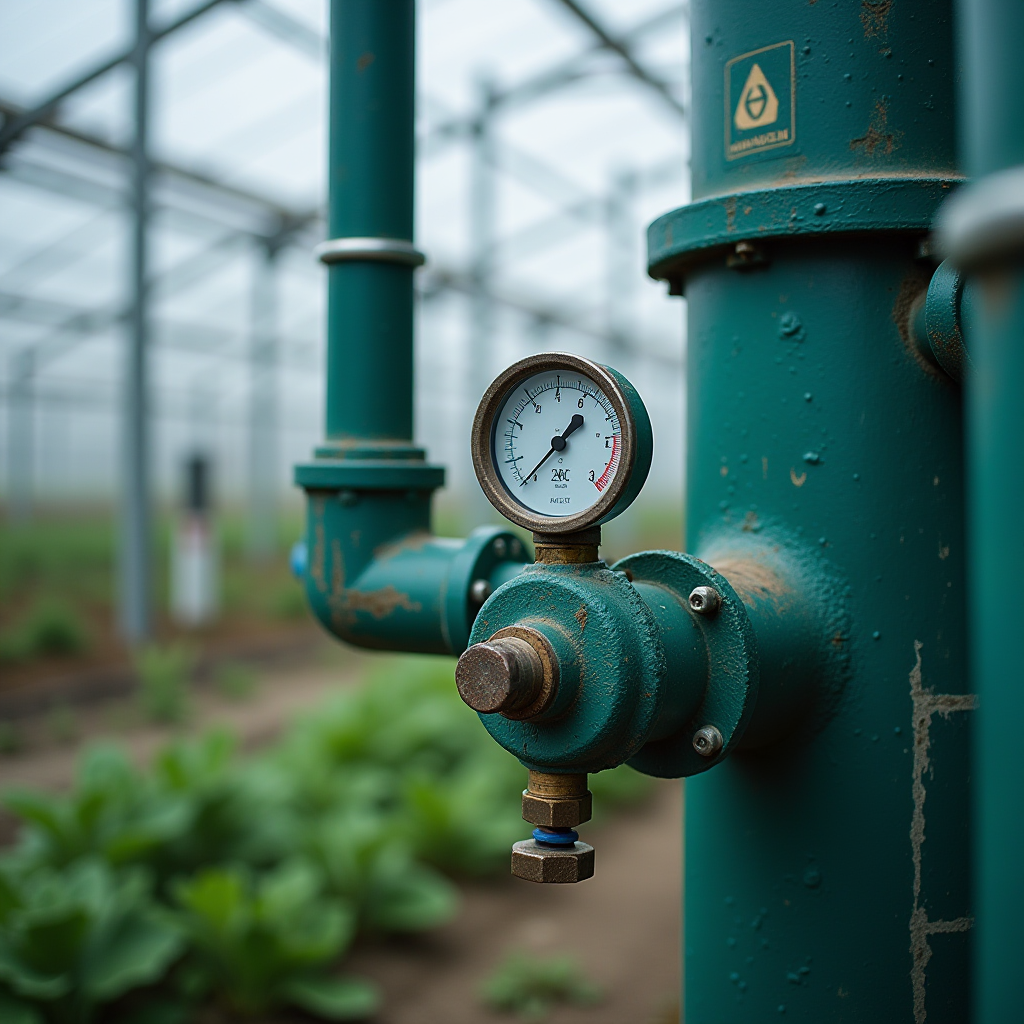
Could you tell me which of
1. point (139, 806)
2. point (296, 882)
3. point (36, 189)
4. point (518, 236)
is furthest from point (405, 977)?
point (518, 236)

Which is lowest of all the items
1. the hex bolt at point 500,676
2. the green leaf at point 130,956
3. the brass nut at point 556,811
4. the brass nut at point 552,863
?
the green leaf at point 130,956

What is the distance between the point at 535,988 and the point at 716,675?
7.09 feet

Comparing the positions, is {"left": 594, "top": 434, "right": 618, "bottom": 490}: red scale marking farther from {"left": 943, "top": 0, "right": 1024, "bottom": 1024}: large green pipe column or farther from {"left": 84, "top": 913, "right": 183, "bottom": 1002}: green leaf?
{"left": 84, "top": 913, "right": 183, "bottom": 1002}: green leaf

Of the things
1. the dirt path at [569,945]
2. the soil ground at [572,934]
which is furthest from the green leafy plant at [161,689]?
the dirt path at [569,945]

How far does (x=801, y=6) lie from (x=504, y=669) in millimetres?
767

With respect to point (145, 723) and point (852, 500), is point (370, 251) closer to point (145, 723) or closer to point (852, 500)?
point (852, 500)

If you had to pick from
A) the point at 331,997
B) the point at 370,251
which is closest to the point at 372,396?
the point at 370,251

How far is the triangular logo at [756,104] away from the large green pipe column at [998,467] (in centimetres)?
54

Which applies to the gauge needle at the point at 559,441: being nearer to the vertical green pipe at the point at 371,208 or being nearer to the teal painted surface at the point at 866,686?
the teal painted surface at the point at 866,686

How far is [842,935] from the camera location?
3.29ft

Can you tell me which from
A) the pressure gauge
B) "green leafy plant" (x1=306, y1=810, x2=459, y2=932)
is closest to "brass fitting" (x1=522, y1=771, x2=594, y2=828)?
Result: the pressure gauge

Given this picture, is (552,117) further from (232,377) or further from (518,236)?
(232,377)

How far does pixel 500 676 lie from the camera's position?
2.61ft

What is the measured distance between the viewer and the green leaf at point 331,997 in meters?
2.40
